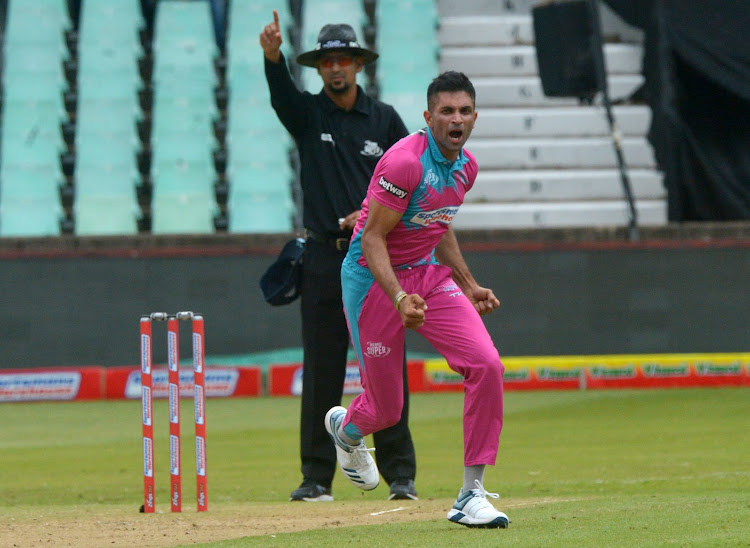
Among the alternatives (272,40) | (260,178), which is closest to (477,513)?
(272,40)

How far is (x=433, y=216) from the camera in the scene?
19.2 feet

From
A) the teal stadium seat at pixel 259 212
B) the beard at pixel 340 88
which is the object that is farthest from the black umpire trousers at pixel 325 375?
the teal stadium seat at pixel 259 212

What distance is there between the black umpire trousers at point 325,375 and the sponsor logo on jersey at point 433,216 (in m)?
1.65

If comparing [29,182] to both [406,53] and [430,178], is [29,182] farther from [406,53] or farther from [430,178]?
[430,178]

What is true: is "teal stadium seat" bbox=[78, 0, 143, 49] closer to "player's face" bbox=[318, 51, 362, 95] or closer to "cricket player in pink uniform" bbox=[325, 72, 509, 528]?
"player's face" bbox=[318, 51, 362, 95]

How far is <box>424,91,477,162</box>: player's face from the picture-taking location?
18.5ft

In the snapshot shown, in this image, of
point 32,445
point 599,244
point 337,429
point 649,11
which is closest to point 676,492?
point 337,429

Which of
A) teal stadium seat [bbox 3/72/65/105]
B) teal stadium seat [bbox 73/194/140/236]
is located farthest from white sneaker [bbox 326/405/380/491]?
teal stadium seat [bbox 3/72/65/105]

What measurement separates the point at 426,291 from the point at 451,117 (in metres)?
0.80

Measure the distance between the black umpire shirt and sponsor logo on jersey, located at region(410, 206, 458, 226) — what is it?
1.56 meters

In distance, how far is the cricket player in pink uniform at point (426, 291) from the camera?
5582 mm

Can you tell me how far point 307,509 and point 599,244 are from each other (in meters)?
10.4

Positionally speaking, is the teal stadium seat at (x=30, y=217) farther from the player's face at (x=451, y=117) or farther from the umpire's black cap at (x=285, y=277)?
Answer: the player's face at (x=451, y=117)

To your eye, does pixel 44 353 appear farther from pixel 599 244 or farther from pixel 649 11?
pixel 649 11
